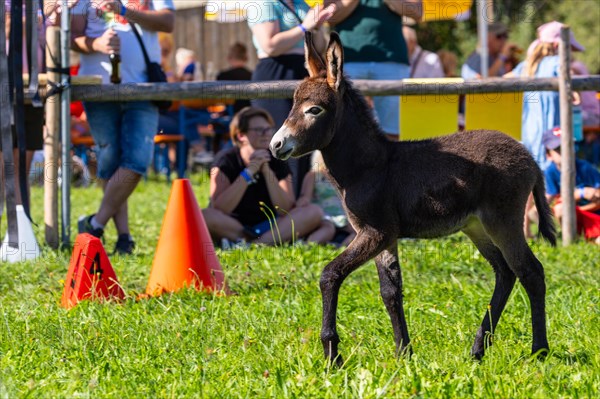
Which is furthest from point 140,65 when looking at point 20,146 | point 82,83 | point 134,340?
point 134,340

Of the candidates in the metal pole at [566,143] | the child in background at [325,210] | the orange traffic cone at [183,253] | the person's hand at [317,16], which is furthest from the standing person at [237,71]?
the orange traffic cone at [183,253]

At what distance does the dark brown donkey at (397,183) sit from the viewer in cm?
408

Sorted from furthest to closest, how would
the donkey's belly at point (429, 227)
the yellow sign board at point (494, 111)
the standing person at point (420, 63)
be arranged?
the standing person at point (420, 63), the yellow sign board at point (494, 111), the donkey's belly at point (429, 227)

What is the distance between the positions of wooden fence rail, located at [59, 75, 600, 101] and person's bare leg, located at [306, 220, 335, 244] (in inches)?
46.7

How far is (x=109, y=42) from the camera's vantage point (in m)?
7.12

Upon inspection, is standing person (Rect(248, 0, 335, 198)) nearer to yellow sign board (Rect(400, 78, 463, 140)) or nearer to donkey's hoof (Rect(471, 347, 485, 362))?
yellow sign board (Rect(400, 78, 463, 140))

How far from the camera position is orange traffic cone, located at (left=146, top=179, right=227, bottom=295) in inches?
228

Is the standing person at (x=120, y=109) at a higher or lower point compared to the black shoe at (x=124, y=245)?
higher

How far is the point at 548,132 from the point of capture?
26.9ft

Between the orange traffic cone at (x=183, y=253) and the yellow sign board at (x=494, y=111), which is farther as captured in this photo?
the yellow sign board at (x=494, y=111)

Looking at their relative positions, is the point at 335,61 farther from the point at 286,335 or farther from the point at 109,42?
the point at 109,42

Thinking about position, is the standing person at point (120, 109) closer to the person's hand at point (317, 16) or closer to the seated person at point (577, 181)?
the person's hand at point (317, 16)

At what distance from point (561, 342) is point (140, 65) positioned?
4.31 m

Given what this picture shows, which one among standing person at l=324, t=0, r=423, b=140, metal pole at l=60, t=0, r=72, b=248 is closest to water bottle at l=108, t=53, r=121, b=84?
Result: metal pole at l=60, t=0, r=72, b=248
